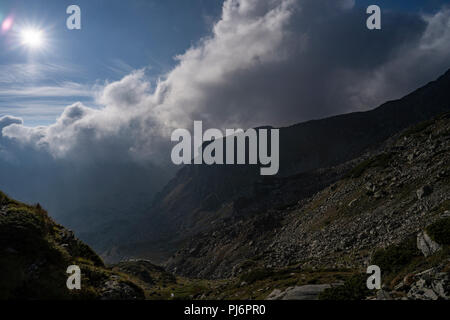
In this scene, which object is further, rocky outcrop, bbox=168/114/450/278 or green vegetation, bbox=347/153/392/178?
green vegetation, bbox=347/153/392/178

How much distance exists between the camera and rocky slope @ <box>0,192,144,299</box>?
1381 cm

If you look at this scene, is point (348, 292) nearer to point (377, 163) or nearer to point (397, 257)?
point (397, 257)

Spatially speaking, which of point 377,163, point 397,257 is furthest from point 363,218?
point 377,163

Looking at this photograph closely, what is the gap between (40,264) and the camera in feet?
49.4

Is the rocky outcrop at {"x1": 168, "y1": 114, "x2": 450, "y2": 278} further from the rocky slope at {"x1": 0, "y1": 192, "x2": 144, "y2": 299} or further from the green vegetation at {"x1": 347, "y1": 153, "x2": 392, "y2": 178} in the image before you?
the rocky slope at {"x1": 0, "y1": 192, "x2": 144, "y2": 299}

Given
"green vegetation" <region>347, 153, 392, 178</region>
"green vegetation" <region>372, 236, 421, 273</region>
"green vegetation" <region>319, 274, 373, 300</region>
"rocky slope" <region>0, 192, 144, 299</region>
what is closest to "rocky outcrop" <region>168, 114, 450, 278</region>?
"green vegetation" <region>347, 153, 392, 178</region>

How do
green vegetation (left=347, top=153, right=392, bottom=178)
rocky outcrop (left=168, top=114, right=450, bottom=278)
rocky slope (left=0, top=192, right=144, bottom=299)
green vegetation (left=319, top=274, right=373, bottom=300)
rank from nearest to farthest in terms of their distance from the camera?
1. rocky slope (left=0, top=192, right=144, bottom=299)
2. green vegetation (left=319, top=274, right=373, bottom=300)
3. rocky outcrop (left=168, top=114, right=450, bottom=278)
4. green vegetation (left=347, top=153, right=392, bottom=178)

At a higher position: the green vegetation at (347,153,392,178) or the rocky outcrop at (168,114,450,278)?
the green vegetation at (347,153,392,178)

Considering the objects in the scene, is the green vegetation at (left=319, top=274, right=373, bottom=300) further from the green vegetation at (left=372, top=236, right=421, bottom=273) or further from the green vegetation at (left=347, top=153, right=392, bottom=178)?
the green vegetation at (left=347, top=153, right=392, bottom=178)

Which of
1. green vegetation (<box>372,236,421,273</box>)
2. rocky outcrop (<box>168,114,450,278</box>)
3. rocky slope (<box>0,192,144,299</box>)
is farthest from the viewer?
rocky outcrop (<box>168,114,450,278</box>)

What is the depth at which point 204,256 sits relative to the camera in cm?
14238

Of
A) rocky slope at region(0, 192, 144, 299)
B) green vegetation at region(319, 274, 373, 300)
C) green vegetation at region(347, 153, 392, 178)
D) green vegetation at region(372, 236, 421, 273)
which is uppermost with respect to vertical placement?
green vegetation at region(347, 153, 392, 178)
